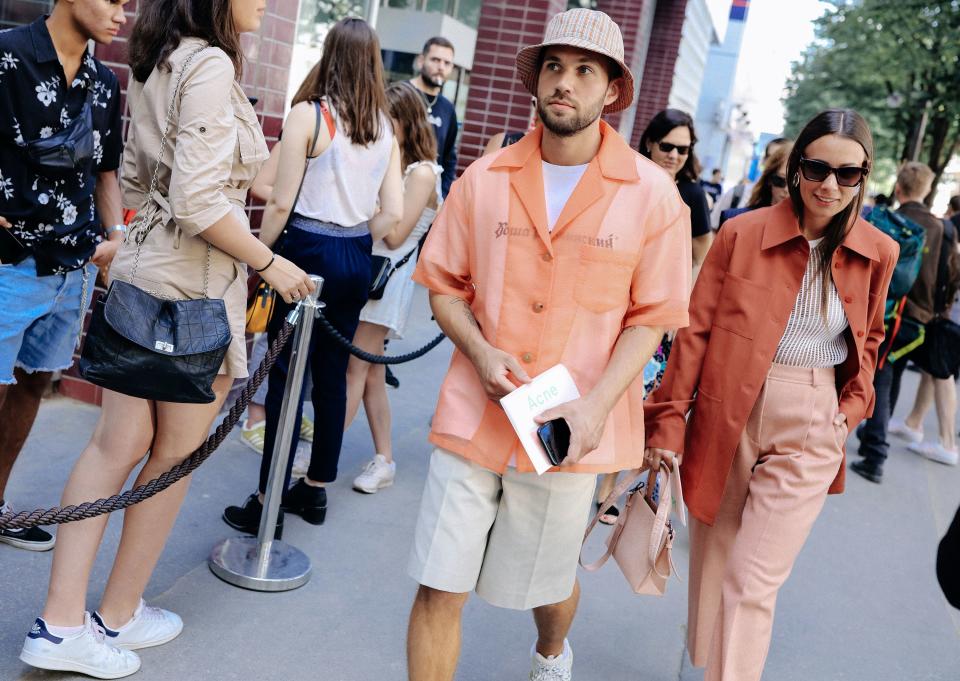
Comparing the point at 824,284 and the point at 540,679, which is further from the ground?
the point at 824,284

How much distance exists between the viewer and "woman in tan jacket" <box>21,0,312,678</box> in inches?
113

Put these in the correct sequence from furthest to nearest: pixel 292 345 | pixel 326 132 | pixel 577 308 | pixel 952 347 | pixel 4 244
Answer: pixel 952 347 < pixel 326 132 < pixel 292 345 < pixel 4 244 < pixel 577 308

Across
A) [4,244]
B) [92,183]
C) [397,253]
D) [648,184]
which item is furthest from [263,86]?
[648,184]

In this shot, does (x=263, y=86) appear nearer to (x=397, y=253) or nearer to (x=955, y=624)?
(x=397, y=253)

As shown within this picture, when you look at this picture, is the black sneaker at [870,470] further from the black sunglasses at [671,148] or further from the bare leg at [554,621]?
the bare leg at [554,621]

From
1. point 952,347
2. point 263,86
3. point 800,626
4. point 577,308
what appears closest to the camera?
point 577,308

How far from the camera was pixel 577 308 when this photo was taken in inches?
108

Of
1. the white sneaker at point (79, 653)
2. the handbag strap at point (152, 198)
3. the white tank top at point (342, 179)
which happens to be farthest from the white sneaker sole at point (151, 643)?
the white tank top at point (342, 179)

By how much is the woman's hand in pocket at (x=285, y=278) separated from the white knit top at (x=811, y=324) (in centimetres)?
159

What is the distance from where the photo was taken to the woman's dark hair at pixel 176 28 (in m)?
2.93

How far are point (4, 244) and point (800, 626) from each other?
3.67 m

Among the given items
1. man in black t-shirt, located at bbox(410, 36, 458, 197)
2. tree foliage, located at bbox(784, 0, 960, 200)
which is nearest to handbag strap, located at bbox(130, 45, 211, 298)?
man in black t-shirt, located at bbox(410, 36, 458, 197)

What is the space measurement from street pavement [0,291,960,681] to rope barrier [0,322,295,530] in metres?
0.66

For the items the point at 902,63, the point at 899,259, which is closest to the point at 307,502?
the point at 899,259
